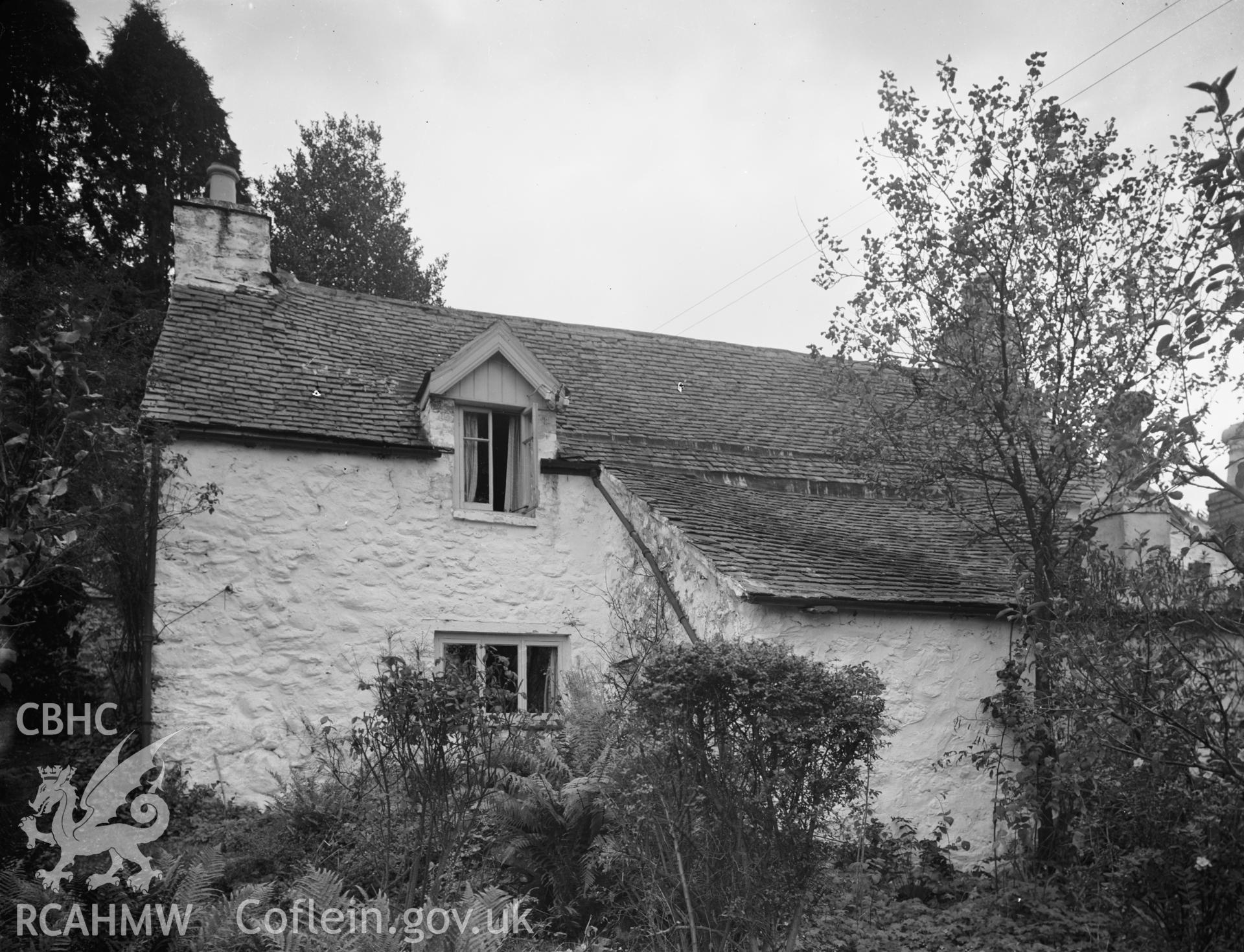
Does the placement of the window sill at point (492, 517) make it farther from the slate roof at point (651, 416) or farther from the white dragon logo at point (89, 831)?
the white dragon logo at point (89, 831)

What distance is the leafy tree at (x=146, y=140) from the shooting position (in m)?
19.7

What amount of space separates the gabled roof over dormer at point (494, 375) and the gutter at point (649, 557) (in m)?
1.04

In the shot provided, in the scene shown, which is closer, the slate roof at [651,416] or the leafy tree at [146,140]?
the slate roof at [651,416]

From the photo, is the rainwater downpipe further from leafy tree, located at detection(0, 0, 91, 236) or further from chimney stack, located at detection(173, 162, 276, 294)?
leafy tree, located at detection(0, 0, 91, 236)

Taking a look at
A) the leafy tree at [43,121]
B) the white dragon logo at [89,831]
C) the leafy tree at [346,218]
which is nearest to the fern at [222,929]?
the white dragon logo at [89,831]

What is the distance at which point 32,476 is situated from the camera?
5742 millimetres

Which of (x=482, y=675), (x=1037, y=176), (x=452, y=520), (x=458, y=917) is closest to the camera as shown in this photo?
(x=458, y=917)

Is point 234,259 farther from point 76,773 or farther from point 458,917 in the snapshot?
A: point 458,917

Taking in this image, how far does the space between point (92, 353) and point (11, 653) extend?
1025cm

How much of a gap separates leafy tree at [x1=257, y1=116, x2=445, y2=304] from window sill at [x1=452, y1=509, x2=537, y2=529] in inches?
653

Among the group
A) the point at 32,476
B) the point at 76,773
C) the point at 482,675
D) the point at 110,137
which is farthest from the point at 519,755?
the point at 110,137

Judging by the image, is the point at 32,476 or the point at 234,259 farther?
the point at 234,259

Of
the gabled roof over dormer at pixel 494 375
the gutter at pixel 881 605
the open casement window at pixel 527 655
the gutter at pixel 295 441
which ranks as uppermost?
the gabled roof over dormer at pixel 494 375

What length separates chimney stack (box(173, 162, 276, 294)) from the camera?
13039mm
